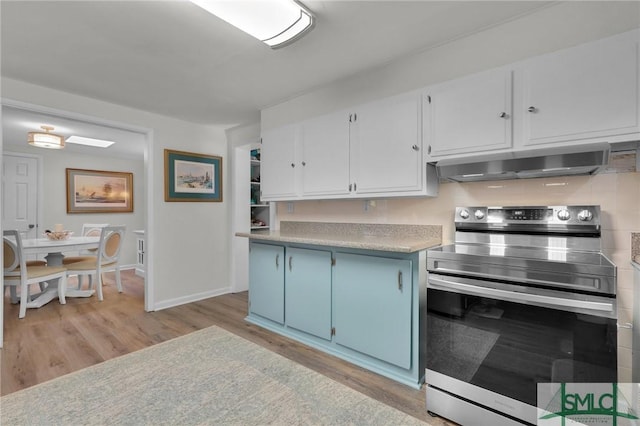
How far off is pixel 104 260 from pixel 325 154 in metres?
3.69

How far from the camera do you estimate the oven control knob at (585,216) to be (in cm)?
175

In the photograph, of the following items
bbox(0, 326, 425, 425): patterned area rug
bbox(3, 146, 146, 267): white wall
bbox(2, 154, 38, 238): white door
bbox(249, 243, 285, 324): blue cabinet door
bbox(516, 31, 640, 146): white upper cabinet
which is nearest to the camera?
bbox(0, 326, 425, 425): patterned area rug

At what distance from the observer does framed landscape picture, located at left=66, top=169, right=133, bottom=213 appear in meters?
5.70

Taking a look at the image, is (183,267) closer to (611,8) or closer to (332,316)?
(332,316)

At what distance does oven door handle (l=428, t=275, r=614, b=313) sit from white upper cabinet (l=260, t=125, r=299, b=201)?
168 cm

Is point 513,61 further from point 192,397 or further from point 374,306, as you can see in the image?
point 192,397

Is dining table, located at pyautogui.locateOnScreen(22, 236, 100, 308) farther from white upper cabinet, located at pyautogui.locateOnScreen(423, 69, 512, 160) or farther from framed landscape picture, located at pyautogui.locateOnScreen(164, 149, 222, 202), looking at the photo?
white upper cabinet, located at pyautogui.locateOnScreen(423, 69, 512, 160)

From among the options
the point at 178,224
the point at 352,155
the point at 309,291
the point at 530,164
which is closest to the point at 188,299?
the point at 178,224

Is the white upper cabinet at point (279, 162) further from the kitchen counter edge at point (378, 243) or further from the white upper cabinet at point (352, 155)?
the kitchen counter edge at point (378, 243)

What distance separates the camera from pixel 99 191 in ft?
19.6

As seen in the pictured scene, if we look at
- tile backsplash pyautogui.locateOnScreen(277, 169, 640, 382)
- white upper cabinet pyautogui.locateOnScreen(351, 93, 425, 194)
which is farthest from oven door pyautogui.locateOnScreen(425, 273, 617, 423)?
white upper cabinet pyautogui.locateOnScreen(351, 93, 425, 194)

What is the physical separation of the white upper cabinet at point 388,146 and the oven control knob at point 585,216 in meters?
0.91

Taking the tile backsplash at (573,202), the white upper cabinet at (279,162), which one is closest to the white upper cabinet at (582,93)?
the tile backsplash at (573,202)

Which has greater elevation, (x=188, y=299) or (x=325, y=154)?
(x=325, y=154)
